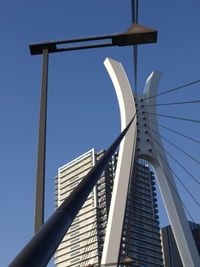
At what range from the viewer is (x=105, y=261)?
41.1 ft

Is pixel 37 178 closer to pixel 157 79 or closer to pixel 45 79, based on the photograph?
pixel 45 79

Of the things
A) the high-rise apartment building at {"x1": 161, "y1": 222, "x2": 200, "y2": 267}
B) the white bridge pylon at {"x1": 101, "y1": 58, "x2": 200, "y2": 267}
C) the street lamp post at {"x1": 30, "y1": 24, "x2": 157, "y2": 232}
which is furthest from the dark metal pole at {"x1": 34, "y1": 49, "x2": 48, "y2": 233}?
the high-rise apartment building at {"x1": 161, "y1": 222, "x2": 200, "y2": 267}

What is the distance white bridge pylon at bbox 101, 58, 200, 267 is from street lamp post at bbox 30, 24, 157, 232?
855cm

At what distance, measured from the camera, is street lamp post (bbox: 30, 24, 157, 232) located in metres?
3.89

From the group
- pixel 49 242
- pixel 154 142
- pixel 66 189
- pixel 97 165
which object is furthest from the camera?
pixel 66 189

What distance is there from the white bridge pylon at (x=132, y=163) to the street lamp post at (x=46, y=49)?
8.55m

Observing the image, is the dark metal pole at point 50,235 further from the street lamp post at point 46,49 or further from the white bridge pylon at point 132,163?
the white bridge pylon at point 132,163

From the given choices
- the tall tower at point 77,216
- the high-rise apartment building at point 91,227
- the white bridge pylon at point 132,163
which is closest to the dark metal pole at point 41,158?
the white bridge pylon at point 132,163

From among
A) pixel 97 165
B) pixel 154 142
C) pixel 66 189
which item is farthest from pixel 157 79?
pixel 66 189

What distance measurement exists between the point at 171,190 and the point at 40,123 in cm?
1289

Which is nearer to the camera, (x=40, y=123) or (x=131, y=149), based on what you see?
(x=40, y=123)

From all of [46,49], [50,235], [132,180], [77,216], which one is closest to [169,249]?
[77,216]

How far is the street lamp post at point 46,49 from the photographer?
3.89m

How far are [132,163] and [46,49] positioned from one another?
1094cm
